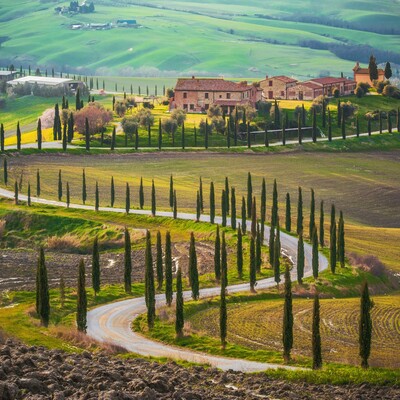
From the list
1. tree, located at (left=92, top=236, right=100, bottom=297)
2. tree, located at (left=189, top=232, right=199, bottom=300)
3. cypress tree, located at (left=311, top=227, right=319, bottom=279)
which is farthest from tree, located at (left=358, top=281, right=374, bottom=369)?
cypress tree, located at (left=311, top=227, right=319, bottom=279)

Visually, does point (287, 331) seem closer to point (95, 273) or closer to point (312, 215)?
point (95, 273)

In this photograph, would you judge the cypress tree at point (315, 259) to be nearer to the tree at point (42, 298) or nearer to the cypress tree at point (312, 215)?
the cypress tree at point (312, 215)

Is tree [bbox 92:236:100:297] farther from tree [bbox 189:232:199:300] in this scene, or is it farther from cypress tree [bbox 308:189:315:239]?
cypress tree [bbox 308:189:315:239]

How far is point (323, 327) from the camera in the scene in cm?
7862

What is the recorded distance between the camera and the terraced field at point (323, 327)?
238ft

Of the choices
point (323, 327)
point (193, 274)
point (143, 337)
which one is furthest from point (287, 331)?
point (193, 274)

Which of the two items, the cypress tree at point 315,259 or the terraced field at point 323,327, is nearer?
the terraced field at point 323,327

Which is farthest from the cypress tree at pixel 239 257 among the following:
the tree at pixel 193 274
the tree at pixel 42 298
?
the tree at pixel 42 298

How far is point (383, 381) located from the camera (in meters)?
63.8

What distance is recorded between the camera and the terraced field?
7250 cm

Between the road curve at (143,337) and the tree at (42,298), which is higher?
the tree at (42,298)

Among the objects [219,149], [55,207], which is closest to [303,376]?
[55,207]

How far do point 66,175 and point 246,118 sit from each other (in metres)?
48.9

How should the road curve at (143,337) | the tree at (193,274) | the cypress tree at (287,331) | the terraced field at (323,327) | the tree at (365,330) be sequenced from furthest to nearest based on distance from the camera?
the tree at (193,274) → the terraced field at (323,327) → the cypress tree at (287,331) → the road curve at (143,337) → the tree at (365,330)
